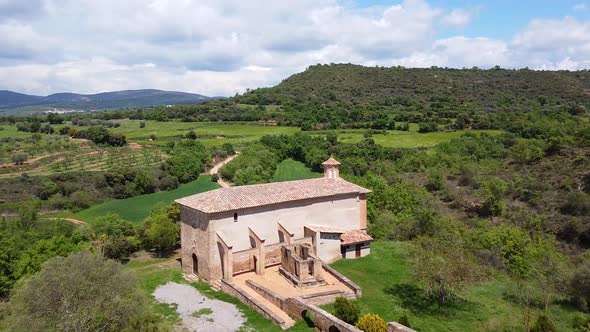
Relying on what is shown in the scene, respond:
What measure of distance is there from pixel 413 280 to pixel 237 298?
10.4 meters

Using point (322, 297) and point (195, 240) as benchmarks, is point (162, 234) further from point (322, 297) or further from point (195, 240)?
point (322, 297)

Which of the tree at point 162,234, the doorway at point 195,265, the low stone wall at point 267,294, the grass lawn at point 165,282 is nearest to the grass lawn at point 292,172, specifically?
the tree at point 162,234

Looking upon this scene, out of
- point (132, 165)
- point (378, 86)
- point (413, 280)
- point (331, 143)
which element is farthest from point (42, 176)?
point (378, 86)

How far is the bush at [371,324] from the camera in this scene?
1875 cm

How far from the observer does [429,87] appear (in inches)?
4889

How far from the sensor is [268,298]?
24.3 meters

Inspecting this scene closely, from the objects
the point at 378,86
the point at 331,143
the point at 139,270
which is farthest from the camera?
the point at 378,86

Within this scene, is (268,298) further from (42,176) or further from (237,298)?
(42,176)

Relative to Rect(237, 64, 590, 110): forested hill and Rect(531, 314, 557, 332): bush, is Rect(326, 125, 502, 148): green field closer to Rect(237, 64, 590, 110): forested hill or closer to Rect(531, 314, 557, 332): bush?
Rect(237, 64, 590, 110): forested hill

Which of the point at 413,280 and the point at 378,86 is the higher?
the point at 378,86

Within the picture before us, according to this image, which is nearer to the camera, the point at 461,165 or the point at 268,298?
the point at 268,298

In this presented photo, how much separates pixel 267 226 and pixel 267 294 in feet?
19.1

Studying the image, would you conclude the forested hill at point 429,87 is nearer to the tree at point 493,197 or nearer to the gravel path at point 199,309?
the tree at point 493,197

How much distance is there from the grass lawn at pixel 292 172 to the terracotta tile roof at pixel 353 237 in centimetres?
3285
